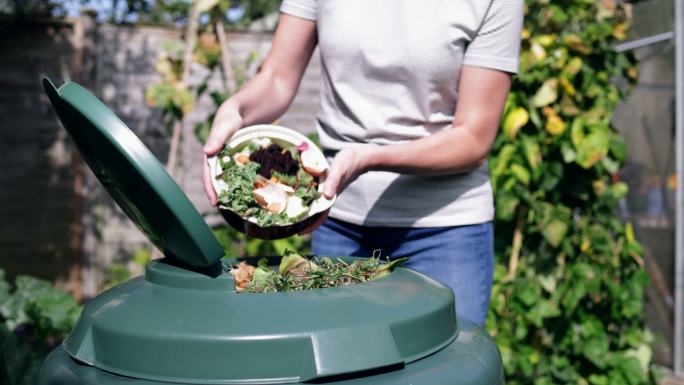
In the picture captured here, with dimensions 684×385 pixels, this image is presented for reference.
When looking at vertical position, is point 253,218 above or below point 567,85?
below

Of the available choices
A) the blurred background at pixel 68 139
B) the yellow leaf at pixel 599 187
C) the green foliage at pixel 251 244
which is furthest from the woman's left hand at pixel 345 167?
the blurred background at pixel 68 139

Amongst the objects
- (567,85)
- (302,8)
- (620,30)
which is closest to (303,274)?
(302,8)

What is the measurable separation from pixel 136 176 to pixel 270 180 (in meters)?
0.35

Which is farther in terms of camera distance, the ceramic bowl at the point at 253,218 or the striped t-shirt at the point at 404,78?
the striped t-shirt at the point at 404,78

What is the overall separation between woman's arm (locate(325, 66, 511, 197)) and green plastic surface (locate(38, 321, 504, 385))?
40 cm

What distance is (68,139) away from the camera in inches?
177

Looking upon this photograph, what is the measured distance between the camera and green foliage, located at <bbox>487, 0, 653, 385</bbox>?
2.96 metres

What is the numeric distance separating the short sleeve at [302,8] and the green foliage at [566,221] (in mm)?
1502

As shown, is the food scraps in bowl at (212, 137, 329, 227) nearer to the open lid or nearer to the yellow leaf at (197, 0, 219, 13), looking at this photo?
the open lid

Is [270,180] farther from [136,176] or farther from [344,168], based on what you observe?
[136,176]

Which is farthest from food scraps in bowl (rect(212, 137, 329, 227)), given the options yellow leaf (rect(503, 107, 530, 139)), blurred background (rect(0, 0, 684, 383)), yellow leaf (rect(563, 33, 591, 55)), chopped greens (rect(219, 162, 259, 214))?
blurred background (rect(0, 0, 684, 383))

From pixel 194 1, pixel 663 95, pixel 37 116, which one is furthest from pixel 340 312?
pixel 37 116

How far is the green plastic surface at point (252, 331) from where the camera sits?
3.01 feet

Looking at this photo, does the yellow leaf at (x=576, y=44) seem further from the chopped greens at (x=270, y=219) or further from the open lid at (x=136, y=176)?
the open lid at (x=136, y=176)
